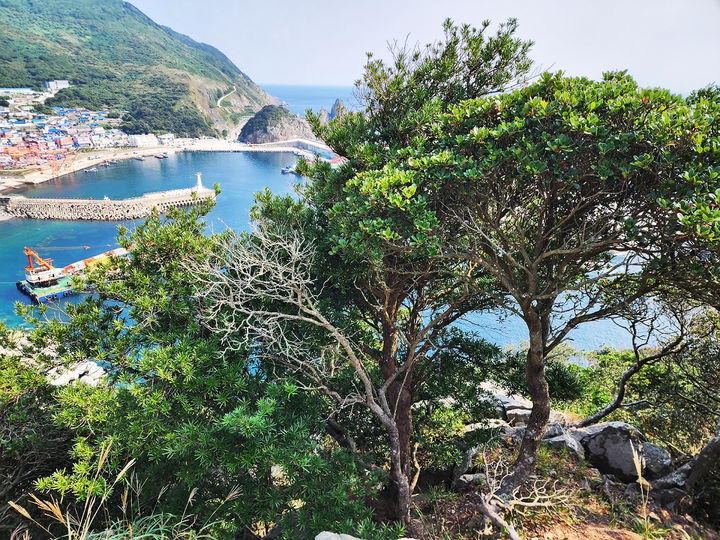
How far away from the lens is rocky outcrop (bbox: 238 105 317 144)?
101m

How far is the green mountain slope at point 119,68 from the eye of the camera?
10194 centimetres

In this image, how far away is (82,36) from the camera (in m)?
143

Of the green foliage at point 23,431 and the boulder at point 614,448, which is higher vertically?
the boulder at point 614,448

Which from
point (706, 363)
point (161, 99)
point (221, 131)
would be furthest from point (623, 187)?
point (161, 99)

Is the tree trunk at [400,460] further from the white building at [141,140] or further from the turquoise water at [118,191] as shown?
the white building at [141,140]

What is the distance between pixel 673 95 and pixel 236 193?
6030 cm

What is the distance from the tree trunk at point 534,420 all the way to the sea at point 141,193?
14144 millimetres

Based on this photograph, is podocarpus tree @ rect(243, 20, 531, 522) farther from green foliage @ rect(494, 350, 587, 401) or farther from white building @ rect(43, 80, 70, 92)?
white building @ rect(43, 80, 70, 92)

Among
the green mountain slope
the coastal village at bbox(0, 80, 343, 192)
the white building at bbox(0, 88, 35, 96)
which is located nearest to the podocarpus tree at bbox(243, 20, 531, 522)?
the coastal village at bbox(0, 80, 343, 192)

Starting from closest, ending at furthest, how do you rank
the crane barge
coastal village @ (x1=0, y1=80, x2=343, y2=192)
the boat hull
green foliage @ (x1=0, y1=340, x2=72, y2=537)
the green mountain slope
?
1. green foliage @ (x1=0, y1=340, x2=72, y2=537)
2. the boat hull
3. the crane barge
4. coastal village @ (x1=0, y1=80, x2=343, y2=192)
5. the green mountain slope

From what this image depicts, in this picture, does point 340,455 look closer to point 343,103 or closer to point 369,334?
point 369,334

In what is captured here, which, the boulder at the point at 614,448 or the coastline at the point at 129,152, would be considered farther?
the coastline at the point at 129,152

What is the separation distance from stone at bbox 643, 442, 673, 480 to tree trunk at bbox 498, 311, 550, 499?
1.90 metres

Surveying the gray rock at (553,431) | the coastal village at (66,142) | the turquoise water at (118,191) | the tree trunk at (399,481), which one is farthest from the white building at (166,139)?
the gray rock at (553,431)
